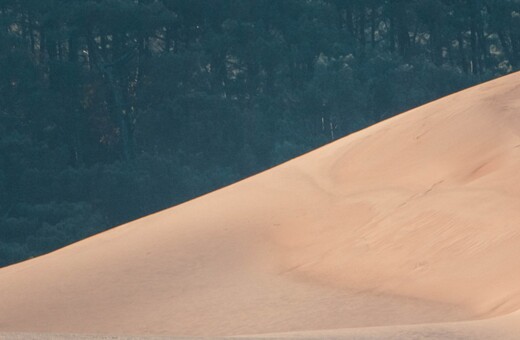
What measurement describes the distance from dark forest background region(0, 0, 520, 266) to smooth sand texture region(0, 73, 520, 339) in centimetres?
1609

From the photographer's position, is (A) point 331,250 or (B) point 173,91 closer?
→ (A) point 331,250

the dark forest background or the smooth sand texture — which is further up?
the smooth sand texture

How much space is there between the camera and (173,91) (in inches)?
1196

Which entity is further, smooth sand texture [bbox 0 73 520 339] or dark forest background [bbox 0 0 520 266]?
dark forest background [bbox 0 0 520 266]

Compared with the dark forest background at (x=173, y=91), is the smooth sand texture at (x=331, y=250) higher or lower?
higher

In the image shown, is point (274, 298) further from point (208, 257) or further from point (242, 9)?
point (242, 9)

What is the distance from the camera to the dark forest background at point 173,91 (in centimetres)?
2697

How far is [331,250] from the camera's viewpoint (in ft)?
26.0

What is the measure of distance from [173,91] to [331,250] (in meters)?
22.8

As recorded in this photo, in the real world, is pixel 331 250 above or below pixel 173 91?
above

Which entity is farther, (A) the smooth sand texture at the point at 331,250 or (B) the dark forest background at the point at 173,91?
(B) the dark forest background at the point at 173,91

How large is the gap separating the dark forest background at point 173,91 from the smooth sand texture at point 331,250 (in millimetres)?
16094

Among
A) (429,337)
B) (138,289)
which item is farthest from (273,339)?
(138,289)

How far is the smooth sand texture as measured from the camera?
6.83 m
